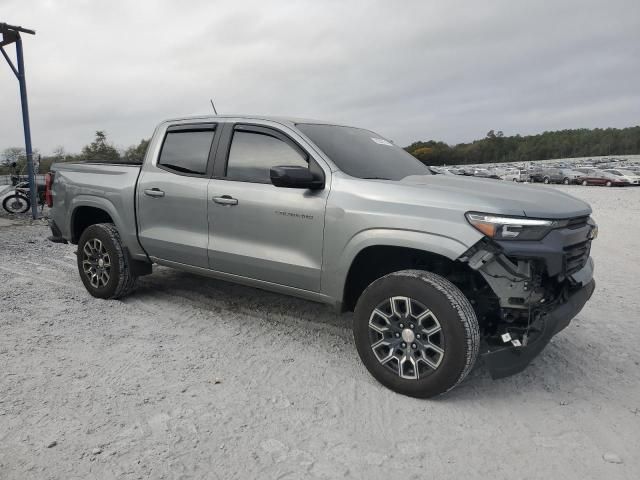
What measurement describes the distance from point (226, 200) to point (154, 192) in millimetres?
947

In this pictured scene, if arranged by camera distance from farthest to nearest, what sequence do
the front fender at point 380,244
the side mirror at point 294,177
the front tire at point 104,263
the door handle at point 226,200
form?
the front tire at point 104,263 < the door handle at point 226,200 < the side mirror at point 294,177 < the front fender at point 380,244

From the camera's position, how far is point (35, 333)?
166 inches

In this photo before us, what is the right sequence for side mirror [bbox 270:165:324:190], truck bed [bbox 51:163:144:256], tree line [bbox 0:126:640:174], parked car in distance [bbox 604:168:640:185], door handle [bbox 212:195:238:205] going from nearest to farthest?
side mirror [bbox 270:165:324:190]
door handle [bbox 212:195:238:205]
truck bed [bbox 51:163:144:256]
parked car in distance [bbox 604:168:640:185]
tree line [bbox 0:126:640:174]

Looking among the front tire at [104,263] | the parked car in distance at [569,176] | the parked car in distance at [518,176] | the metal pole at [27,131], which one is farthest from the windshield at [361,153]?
the parked car in distance at [518,176]

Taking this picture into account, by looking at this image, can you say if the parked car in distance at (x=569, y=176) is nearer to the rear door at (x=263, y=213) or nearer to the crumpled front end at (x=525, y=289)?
the crumpled front end at (x=525, y=289)

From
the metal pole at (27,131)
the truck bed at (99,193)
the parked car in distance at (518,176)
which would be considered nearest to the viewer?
the truck bed at (99,193)

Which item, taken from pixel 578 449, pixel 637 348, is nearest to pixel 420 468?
pixel 578 449

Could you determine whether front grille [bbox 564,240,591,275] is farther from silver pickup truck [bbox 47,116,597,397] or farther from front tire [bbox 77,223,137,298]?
front tire [bbox 77,223,137,298]

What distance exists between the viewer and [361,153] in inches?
157

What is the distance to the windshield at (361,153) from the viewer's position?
3713 millimetres

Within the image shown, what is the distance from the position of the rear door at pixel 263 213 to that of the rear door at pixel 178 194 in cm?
14

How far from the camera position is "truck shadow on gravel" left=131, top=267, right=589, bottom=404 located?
3.39 m

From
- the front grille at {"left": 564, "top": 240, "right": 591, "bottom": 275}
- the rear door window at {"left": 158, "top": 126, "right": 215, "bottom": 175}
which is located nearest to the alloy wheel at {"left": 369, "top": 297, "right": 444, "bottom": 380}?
the front grille at {"left": 564, "top": 240, "right": 591, "bottom": 275}

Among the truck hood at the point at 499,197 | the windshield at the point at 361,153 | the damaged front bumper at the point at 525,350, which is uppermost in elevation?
the windshield at the point at 361,153
